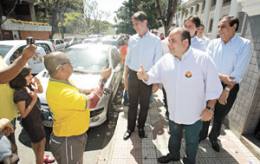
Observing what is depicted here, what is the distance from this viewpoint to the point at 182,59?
7.27 ft

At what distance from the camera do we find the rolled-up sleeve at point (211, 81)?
7.08 ft

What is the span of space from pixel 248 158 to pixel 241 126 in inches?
22.1

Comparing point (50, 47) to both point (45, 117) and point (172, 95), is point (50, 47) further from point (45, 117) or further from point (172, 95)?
point (172, 95)

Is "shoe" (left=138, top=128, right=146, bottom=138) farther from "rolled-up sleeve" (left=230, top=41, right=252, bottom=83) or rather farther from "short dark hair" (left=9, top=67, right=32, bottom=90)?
"short dark hair" (left=9, top=67, right=32, bottom=90)

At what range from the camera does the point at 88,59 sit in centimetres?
491

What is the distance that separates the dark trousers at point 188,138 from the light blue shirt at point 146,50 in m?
1.08

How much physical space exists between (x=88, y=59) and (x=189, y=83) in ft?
10.5

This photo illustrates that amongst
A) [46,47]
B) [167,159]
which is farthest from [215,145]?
[46,47]

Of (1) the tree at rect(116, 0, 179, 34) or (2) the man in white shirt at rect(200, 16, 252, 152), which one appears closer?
(2) the man in white shirt at rect(200, 16, 252, 152)

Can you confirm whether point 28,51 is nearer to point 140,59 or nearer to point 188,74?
point 188,74

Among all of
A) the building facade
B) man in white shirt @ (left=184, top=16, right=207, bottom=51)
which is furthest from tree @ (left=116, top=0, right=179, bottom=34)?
man in white shirt @ (left=184, top=16, right=207, bottom=51)

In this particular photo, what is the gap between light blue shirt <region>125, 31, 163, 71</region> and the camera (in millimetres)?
3205

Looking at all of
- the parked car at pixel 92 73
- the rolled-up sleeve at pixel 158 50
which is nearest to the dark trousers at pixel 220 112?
the rolled-up sleeve at pixel 158 50

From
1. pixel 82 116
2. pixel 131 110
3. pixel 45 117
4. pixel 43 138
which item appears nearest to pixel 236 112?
pixel 131 110
